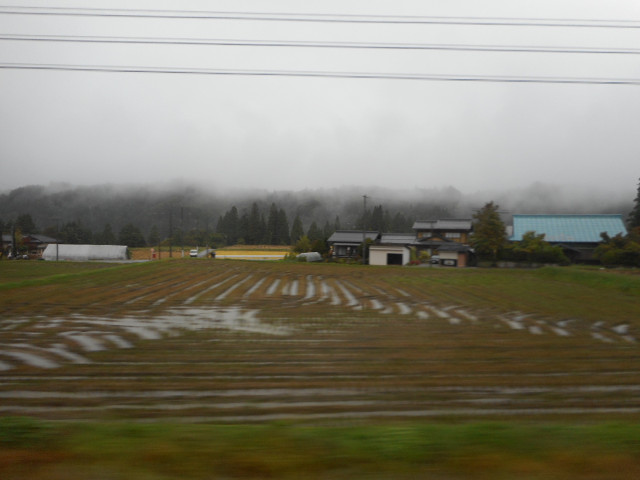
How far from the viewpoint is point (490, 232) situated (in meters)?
32.5

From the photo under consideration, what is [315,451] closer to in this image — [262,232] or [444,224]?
[262,232]

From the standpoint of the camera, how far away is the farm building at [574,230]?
33531 millimetres

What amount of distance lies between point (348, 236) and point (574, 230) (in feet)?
71.1

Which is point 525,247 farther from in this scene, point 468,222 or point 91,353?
point 91,353

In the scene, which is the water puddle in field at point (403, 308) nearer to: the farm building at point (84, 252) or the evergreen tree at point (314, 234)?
the farm building at point (84, 252)

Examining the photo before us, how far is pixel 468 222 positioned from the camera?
4553cm

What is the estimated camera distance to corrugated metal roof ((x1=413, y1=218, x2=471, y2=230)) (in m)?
44.9

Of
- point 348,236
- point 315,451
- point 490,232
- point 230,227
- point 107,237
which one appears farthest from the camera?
point 230,227

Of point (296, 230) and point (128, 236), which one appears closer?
point (128, 236)

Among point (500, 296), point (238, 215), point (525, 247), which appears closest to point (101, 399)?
point (500, 296)

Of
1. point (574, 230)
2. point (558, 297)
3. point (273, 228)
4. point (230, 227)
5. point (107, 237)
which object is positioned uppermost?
point (230, 227)

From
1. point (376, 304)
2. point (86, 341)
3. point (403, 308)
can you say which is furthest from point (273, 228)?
point (86, 341)

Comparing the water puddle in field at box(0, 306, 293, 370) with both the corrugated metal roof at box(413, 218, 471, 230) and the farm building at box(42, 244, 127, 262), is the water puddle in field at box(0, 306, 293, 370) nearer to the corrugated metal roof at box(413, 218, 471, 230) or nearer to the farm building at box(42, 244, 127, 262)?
the farm building at box(42, 244, 127, 262)

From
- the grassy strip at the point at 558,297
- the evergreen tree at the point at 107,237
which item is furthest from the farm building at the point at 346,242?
the grassy strip at the point at 558,297
